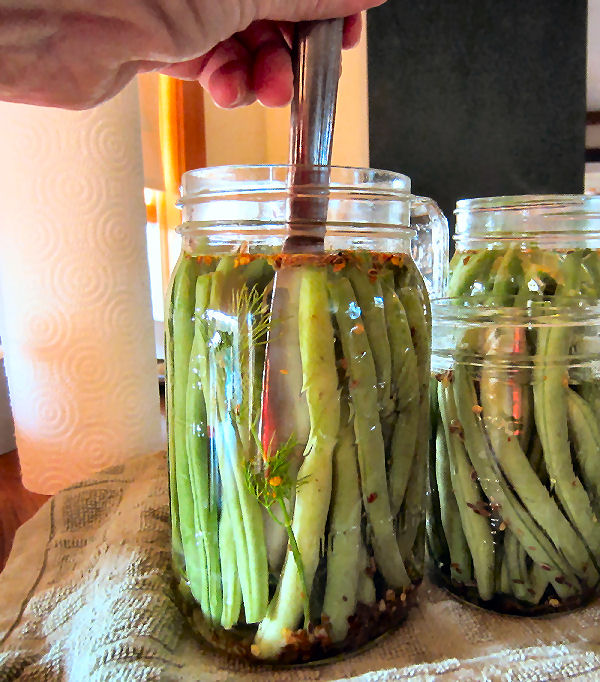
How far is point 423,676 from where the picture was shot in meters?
0.24

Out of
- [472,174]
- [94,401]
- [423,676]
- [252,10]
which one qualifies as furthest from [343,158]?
[423,676]

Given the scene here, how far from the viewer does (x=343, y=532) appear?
0.28 metres

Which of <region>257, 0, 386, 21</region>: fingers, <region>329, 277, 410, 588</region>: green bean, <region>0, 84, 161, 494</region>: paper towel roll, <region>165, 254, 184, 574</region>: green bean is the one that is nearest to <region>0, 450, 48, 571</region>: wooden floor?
<region>0, 84, 161, 494</region>: paper towel roll

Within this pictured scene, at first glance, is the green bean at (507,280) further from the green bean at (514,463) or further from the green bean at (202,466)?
the green bean at (202,466)

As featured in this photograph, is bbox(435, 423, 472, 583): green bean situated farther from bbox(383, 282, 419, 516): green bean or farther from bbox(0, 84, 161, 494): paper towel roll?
bbox(0, 84, 161, 494): paper towel roll

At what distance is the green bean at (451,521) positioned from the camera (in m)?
0.34

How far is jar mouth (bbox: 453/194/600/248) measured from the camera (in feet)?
1.19

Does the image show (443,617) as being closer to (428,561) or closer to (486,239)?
(428,561)

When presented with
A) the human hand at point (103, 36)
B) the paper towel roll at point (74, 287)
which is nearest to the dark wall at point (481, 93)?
the paper towel roll at point (74, 287)

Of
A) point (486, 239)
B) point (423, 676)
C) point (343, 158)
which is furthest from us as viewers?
point (343, 158)

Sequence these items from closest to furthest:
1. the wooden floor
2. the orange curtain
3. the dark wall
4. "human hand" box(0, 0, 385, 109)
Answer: "human hand" box(0, 0, 385, 109), the wooden floor, the dark wall, the orange curtain

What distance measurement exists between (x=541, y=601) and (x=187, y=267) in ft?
0.84

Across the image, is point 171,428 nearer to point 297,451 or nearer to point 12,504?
point 297,451

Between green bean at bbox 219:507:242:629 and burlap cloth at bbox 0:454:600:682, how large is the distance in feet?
0.09
